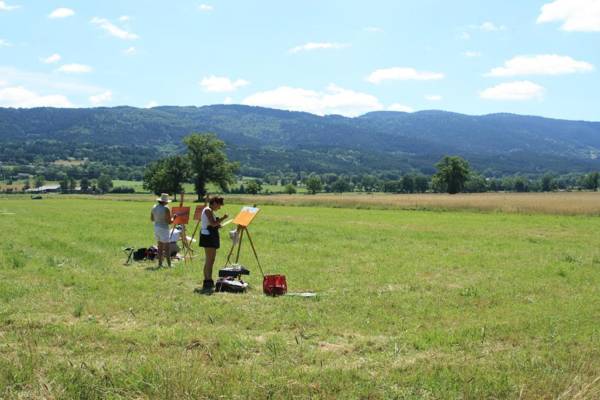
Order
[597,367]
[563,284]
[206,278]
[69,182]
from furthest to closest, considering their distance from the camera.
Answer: [69,182]
[563,284]
[206,278]
[597,367]

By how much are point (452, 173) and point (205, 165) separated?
1897 inches

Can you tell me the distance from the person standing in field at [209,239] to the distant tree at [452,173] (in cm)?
9678

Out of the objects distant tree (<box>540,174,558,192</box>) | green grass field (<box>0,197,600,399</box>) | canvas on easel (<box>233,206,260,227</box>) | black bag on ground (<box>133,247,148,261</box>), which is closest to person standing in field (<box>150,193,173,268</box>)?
green grass field (<box>0,197,600,399</box>)

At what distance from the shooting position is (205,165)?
89250mm

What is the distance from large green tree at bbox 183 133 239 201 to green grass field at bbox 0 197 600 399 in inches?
2834

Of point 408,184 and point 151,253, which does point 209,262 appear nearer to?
point 151,253

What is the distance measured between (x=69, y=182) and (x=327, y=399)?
612ft

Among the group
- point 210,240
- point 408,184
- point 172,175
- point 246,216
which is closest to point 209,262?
point 210,240

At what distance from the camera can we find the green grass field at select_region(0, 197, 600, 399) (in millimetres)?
6277

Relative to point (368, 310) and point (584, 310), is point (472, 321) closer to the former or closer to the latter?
point (368, 310)

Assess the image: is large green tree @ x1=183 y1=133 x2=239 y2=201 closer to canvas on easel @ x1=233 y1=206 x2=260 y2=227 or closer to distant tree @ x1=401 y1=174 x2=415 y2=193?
canvas on easel @ x1=233 y1=206 x2=260 y2=227

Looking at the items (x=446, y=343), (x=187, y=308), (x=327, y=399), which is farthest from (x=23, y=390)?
(x=446, y=343)

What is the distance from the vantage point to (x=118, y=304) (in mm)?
10469

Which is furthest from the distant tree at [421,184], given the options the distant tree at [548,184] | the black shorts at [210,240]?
the black shorts at [210,240]
